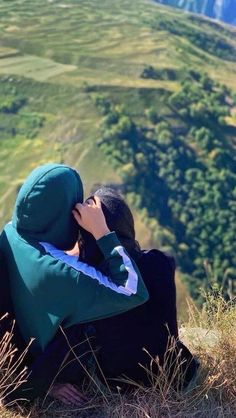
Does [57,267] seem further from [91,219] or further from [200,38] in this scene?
[200,38]

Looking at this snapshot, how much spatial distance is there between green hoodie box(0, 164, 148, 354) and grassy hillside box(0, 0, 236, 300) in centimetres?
5993

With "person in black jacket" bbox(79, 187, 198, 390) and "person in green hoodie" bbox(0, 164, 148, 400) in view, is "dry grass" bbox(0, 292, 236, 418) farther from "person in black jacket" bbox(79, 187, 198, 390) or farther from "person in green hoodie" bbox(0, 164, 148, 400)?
"person in green hoodie" bbox(0, 164, 148, 400)

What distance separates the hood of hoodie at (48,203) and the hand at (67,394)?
587 millimetres

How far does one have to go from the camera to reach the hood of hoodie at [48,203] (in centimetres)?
221

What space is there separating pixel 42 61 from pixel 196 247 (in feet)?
131

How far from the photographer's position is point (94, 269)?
224cm

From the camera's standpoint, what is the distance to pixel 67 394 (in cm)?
244

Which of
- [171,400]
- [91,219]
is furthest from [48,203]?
[171,400]

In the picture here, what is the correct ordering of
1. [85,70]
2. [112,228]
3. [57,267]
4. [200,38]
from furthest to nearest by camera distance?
[200,38]
[85,70]
[112,228]
[57,267]

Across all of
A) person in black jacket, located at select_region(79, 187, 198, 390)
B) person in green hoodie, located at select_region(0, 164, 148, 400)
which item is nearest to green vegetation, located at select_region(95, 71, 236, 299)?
person in black jacket, located at select_region(79, 187, 198, 390)

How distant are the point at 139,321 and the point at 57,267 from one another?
46 centimetres

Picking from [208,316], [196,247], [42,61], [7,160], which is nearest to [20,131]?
[7,160]

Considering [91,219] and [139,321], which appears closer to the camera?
[91,219]

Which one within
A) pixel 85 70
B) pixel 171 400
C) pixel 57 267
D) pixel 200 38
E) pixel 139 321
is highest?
pixel 57 267
